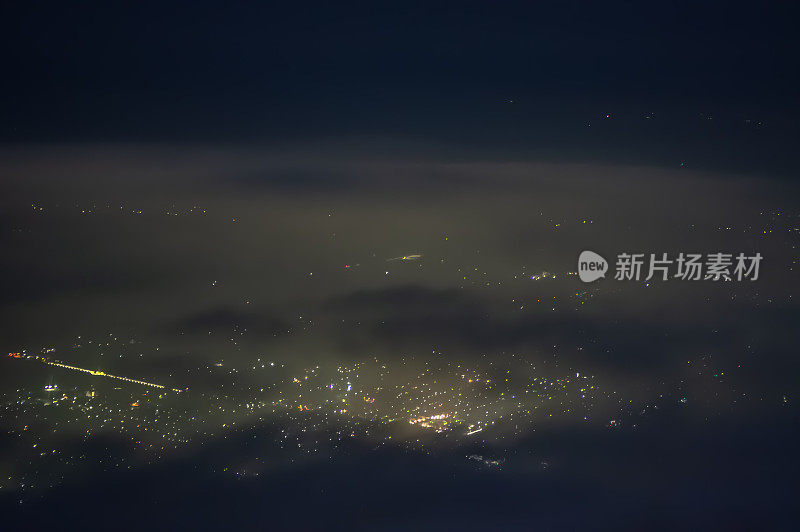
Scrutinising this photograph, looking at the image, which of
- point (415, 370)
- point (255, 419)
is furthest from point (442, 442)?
point (255, 419)

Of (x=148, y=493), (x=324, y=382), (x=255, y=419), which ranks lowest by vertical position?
(x=148, y=493)

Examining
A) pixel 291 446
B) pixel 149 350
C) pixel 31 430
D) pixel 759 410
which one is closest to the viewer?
pixel 759 410

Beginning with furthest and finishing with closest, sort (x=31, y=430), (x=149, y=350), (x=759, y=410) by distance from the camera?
(x=149, y=350) → (x=31, y=430) → (x=759, y=410)

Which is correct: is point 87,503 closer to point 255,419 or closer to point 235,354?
point 255,419

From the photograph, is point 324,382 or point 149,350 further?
point 149,350

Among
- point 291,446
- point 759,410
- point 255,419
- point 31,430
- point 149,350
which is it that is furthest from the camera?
point 149,350

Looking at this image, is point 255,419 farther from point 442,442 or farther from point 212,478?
point 442,442

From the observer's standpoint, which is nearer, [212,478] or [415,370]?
[212,478]

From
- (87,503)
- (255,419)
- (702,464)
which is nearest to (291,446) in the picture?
(255,419)

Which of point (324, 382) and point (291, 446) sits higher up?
point (324, 382)
